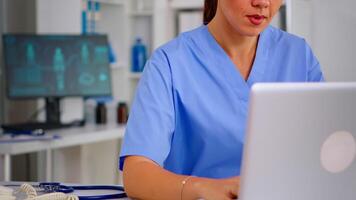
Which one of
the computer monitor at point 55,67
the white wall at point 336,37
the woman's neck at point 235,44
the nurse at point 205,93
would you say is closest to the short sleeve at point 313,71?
the nurse at point 205,93

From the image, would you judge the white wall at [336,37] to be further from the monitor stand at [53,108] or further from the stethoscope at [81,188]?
the monitor stand at [53,108]

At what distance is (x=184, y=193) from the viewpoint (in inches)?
49.6

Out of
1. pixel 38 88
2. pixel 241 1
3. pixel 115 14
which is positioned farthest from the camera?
pixel 115 14

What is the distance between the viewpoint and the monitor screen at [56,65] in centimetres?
384

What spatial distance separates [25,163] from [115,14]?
1345 mm

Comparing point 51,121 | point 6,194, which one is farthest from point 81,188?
point 51,121

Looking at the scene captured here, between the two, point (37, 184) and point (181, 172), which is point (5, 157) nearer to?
point (37, 184)

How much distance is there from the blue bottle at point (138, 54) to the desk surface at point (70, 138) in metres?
1.07

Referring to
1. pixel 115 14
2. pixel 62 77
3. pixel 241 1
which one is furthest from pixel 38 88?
pixel 241 1

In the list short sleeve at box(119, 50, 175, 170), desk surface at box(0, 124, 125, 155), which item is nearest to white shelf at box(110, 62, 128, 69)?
desk surface at box(0, 124, 125, 155)

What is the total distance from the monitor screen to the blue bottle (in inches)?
38.9

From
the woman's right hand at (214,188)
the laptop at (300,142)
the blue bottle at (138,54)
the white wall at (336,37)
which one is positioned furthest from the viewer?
the blue bottle at (138,54)

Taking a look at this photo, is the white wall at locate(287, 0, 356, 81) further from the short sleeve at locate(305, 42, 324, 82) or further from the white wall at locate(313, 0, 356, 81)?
the short sleeve at locate(305, 42, 324, 82)

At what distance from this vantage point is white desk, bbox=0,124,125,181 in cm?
321
